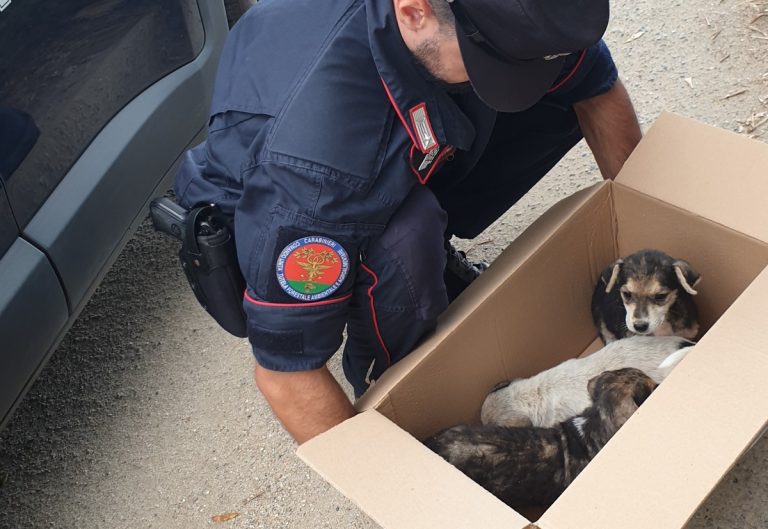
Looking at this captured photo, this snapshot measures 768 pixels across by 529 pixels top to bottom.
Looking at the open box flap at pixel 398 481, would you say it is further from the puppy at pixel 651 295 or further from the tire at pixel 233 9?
the tire at pixel 233 9

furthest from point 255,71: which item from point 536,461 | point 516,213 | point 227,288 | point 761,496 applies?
point 761,496

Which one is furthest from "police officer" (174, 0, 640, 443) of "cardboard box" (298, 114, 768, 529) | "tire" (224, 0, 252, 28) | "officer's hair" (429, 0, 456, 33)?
"tire" (224, 0, 252, 28)

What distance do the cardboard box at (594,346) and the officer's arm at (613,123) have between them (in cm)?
25

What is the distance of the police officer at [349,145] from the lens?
2.29m

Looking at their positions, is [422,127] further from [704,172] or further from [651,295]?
[651,295]

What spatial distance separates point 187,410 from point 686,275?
2.11 metres

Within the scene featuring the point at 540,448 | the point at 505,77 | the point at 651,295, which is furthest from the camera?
the point at 651,295

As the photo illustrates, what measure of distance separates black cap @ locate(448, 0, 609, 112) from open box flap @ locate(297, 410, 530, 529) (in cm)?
96

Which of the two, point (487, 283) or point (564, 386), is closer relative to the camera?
point (487, 283)

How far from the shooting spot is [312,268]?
240 cm

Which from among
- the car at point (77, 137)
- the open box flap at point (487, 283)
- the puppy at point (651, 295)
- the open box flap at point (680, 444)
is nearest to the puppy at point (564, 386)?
the puppy at point (651, 295)

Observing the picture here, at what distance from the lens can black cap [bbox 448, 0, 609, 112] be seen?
2.13 meters

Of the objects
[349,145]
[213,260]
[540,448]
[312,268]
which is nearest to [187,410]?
[213,260]

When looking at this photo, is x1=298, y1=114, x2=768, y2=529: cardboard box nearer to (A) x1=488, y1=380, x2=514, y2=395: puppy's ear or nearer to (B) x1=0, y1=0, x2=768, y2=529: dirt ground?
(A) x1=488, y1=380, x2=514, y2=395: puppy's ear
